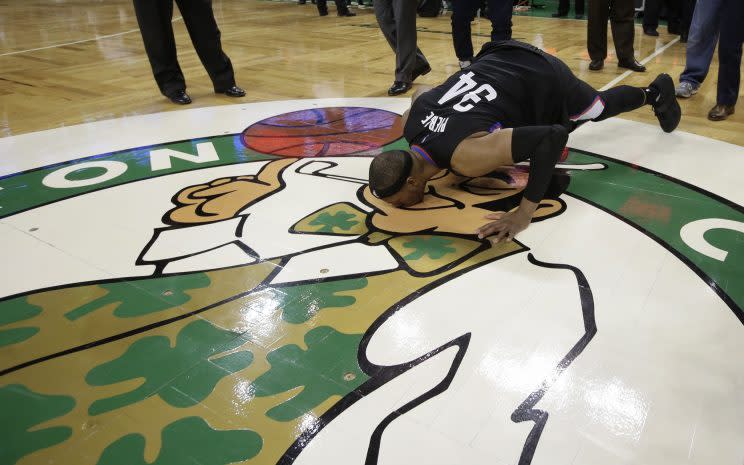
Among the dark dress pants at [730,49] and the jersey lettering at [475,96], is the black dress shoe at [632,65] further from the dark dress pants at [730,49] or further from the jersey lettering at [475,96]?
the jersey lettering at [475,96]

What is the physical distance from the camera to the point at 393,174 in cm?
164

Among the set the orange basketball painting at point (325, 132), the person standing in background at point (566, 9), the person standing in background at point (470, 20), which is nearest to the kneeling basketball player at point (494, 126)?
the orange basketball painting at point (325, 132)

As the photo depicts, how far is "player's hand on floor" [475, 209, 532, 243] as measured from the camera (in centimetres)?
159

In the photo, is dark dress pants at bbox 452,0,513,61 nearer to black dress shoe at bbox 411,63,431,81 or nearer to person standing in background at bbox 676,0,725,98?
black dress shoe at bbox 411,63,431,81

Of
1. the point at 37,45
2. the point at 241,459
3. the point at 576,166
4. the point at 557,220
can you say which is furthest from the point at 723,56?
the point at 37,45

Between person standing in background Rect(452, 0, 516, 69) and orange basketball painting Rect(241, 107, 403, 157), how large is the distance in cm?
62

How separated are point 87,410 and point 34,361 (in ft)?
0.79

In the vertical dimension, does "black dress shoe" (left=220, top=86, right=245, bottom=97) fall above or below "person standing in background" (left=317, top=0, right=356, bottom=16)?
below

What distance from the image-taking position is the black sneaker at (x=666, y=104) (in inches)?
91.7

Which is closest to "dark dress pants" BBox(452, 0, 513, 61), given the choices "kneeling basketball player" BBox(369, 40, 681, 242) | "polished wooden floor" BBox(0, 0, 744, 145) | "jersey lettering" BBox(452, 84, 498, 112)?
"polished wooden floor" BBox(0, 0, 744, 145)

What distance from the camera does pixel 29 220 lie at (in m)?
1.84

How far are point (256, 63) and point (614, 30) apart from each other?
2.55 metres

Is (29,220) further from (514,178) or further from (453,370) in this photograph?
(514,178)

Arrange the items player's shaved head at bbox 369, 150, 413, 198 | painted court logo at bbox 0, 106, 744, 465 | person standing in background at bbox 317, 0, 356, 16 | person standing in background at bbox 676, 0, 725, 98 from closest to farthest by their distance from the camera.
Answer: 1. painted court logo at bbox 0, 106, 744, 465
2. player's shaved head at bbox 369, 150, 413, 198
3. person standing in background at bbox 676, 0, 725, 98
4. person standing in background at bbox 317, 0, 356, 16
